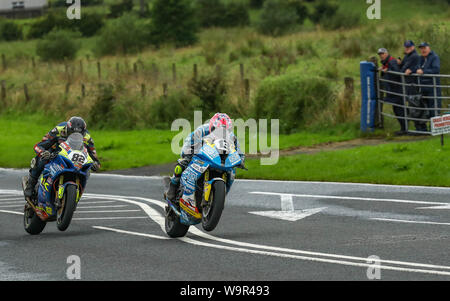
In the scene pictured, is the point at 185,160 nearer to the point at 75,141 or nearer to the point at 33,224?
the point at 75,141

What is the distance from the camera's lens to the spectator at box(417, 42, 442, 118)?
68.4 feet

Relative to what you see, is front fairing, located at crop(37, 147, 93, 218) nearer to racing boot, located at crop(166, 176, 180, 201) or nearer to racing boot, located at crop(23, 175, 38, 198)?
racing boot, located at crop(23, 175, 38, 198)

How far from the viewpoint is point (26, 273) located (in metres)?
9.64

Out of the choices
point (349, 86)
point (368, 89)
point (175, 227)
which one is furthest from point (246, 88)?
point (175, 227)

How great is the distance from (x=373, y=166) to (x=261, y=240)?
7849 mm

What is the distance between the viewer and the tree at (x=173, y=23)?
67438 millimetres

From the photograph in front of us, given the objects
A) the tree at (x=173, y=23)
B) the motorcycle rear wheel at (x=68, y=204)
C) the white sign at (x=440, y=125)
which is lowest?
the motorcycle rear wheel at (x=68, y=204)

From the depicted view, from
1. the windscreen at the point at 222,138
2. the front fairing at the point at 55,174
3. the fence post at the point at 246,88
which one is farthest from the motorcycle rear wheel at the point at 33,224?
the fence post at the point at 246,88

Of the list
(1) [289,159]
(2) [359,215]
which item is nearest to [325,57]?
(1) [289,159]

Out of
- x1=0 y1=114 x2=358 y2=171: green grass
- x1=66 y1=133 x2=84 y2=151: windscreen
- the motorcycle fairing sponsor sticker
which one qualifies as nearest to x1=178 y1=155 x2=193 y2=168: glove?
the motorcycle fairing sponsor sticker

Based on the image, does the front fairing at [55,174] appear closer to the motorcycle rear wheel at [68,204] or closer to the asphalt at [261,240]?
the motorcycle rear wheel at [68,204]

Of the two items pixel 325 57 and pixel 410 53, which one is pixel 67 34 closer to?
pixel 325 57

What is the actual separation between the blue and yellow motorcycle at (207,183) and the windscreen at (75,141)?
1.77 meters

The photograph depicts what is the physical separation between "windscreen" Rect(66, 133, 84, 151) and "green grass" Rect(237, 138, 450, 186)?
6.75 meters
